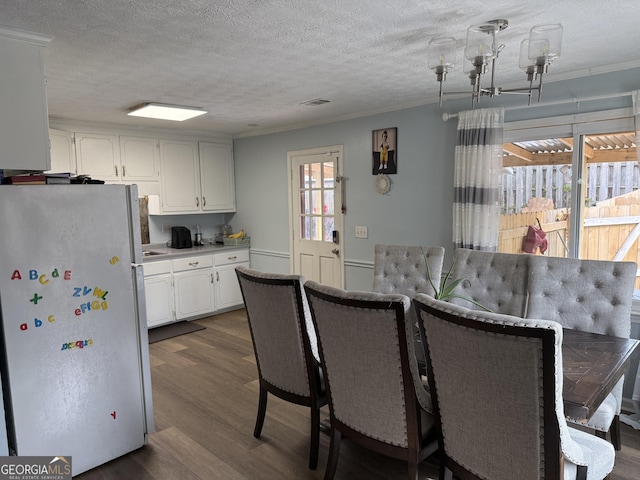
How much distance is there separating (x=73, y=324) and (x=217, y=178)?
11.6ft

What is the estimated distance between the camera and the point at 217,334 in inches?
183

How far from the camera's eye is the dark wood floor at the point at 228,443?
2.30 m

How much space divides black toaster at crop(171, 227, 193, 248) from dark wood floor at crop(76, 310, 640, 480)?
1818mm

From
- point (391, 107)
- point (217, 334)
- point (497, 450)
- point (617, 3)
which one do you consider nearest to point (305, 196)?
point (391, 107)

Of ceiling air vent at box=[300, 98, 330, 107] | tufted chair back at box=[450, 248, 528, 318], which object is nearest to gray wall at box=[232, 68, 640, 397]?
ceiling air vent at box=[300, 98, 330, 107]

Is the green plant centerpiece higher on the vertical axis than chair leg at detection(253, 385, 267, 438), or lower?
higher

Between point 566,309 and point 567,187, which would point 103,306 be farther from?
point 567,187

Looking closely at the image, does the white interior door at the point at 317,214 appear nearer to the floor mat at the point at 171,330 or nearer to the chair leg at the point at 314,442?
the floor mat at the point at 171,330

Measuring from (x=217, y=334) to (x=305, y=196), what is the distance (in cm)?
182

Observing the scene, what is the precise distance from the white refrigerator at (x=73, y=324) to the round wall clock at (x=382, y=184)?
241 centimetres

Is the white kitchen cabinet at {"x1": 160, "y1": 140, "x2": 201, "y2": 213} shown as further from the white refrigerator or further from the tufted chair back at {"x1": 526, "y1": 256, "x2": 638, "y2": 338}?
the tufted chair back at {"x1": 526, "y1": 256, "x2": 638, "y2": 338}

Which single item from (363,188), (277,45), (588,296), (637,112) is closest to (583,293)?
(588,296)

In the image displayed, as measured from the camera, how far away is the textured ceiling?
1.91 m

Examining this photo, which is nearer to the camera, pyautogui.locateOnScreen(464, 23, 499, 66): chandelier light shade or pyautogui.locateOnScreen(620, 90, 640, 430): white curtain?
pyautogui.locateOnScreen(464, 23, 499, 66): chandelier light shade
